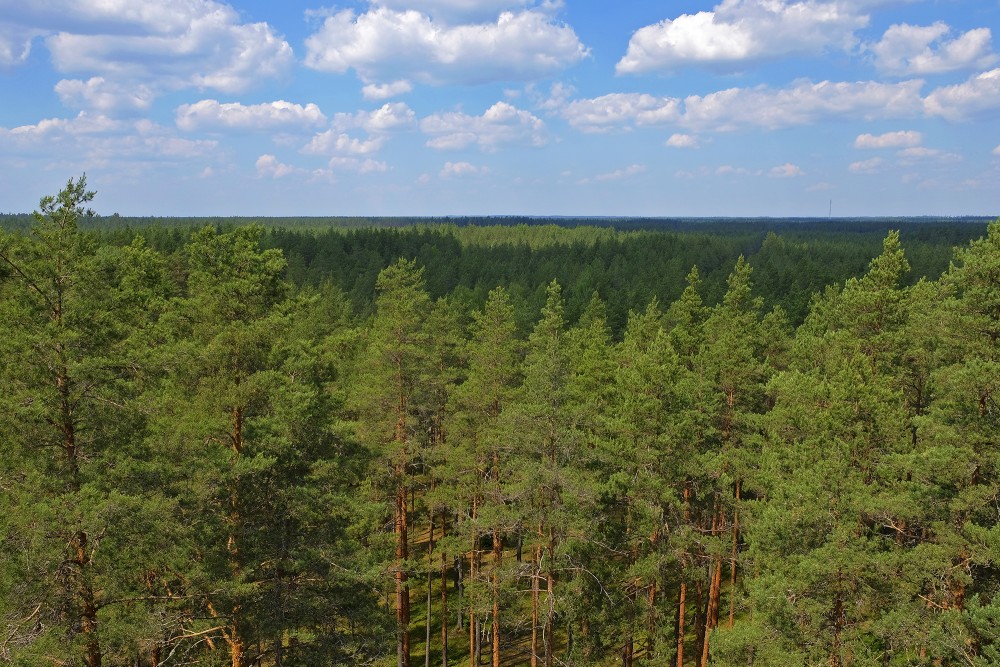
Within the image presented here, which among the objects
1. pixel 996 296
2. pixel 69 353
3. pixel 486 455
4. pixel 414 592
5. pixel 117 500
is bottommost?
pixel 414 592

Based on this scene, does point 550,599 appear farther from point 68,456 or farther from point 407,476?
point 68,456

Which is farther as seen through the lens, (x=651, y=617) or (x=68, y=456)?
(x=651, y=617)

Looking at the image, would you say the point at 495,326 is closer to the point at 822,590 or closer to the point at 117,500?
the point at 822,590

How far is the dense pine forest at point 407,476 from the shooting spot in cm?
1161

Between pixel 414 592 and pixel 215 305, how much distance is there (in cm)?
2817

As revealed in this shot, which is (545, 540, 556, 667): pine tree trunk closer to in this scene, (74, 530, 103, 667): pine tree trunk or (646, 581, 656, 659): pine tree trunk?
(646, 581, 656, 659): pine tree trunk

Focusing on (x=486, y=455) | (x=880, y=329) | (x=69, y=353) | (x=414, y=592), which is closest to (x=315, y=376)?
(x=69, y=353)

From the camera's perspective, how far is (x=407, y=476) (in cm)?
2414

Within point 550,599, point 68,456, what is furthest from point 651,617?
point 68,456

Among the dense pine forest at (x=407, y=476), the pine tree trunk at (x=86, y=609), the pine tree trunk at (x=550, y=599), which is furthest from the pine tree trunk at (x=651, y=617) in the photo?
the pine tree trunk at (x=86, y=609)

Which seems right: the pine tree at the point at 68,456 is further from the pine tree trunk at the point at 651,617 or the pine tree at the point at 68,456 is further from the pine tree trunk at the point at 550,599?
the pine tree trunk at the point at 651,617

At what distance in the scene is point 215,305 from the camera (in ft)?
48.7

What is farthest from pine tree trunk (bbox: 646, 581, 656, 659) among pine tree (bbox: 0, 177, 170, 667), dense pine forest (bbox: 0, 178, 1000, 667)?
pine tree (bbox: 0, 177, 170, 667)

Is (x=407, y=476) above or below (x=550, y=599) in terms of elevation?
above
